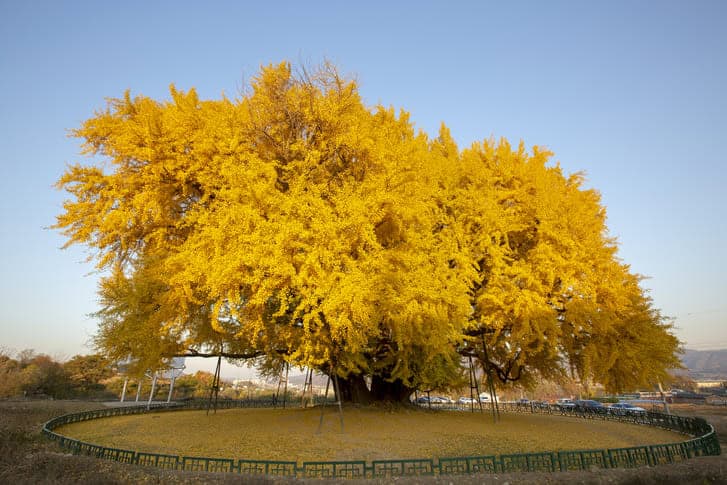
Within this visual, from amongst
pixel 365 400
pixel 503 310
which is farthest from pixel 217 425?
pixel 503 310

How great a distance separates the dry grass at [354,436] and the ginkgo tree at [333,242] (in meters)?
2.32

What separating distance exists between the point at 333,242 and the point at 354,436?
699 centimetres

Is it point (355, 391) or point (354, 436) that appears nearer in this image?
point (354, 436)

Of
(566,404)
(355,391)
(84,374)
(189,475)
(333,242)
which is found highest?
(333,242)

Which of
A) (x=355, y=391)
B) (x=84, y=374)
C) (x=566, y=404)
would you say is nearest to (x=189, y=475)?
(x=355, y=391)

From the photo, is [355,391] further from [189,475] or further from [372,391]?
[189,475]

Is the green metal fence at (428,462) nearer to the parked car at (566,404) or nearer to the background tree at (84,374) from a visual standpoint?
the parked car at (566,404)

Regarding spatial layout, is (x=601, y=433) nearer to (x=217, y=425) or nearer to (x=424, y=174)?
(x=424, y=174)

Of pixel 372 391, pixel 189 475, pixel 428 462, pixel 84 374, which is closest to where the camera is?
pixel 189 475

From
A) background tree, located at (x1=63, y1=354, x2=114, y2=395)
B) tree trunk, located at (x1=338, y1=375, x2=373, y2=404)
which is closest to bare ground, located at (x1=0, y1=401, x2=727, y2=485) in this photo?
tree trunk, located at (x1=338, y1=375, x2=373, y2=404)

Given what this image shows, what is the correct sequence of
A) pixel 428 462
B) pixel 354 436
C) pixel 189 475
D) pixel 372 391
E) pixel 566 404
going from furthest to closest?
pixel 566 404
pixel 372 391
pixel 354 436
pixel 428 462
pixel 189 475

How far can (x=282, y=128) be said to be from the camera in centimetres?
1488

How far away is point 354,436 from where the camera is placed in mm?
13555

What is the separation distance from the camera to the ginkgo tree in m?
12.0
